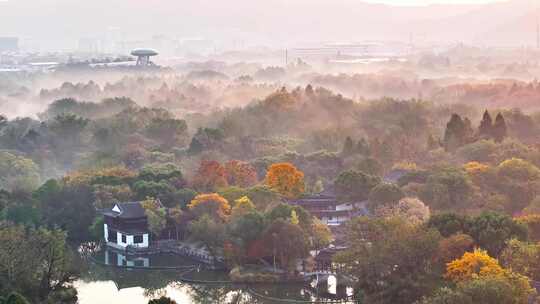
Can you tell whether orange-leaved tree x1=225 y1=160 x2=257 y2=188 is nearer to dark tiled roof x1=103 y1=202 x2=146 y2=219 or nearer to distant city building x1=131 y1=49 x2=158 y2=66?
dark tiled roof x1=103 y1=202 x2=146 y2=219

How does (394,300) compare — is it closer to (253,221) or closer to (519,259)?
(519,259)

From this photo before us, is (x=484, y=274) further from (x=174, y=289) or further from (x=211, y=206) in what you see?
(x=211, y=206)

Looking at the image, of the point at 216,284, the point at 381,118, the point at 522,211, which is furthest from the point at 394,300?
the point at 381,118

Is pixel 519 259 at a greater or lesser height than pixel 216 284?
greater

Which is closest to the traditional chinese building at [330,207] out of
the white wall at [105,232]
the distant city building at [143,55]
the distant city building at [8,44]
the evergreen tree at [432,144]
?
the white wall at [105,232]

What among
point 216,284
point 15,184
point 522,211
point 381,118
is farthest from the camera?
point 381,118

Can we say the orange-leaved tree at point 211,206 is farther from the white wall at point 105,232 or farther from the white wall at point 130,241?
the white wall at point 105,232

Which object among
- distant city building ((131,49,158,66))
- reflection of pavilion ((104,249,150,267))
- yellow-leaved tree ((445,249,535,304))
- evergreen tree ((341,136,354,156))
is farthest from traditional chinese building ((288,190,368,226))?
distant city building ((131,49,158,66))

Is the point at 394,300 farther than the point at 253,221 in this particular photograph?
No
